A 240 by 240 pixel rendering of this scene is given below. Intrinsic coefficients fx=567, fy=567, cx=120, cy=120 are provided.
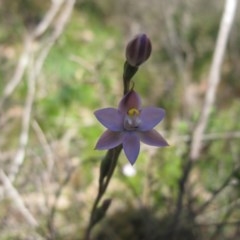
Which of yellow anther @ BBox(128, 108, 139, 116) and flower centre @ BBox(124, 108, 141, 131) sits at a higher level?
yellow anther @ BBox(128, 108, 139, 116)

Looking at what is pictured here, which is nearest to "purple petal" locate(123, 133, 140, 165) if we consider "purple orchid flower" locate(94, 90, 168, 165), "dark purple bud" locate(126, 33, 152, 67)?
"purple orchid flower" locate(94, 90, 168, 165)

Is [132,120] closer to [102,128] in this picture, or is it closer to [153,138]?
[153,138]

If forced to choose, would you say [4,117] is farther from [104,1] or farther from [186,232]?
[104,1]

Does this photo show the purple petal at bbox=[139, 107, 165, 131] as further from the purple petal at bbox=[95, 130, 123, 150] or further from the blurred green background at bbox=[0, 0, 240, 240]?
the blurred green background at bbox=[0, 0, 240, 240]

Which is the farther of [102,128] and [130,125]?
[102,128]

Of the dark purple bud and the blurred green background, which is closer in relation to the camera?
the dark purple bud

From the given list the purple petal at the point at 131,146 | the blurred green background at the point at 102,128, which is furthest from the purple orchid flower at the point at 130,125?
the blurred green background at the point at 102,128

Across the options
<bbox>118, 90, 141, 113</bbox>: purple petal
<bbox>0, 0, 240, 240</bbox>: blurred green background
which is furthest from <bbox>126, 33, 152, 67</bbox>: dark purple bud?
<bbox>0, 0, 240, 240</bbox>: blurred green background

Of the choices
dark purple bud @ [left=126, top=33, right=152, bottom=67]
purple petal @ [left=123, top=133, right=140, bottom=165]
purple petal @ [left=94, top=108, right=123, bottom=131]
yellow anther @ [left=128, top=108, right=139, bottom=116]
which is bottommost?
purple petal @ [left=123, top=133, right=140, bottom=165]

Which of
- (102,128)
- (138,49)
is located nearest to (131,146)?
(138,49)
